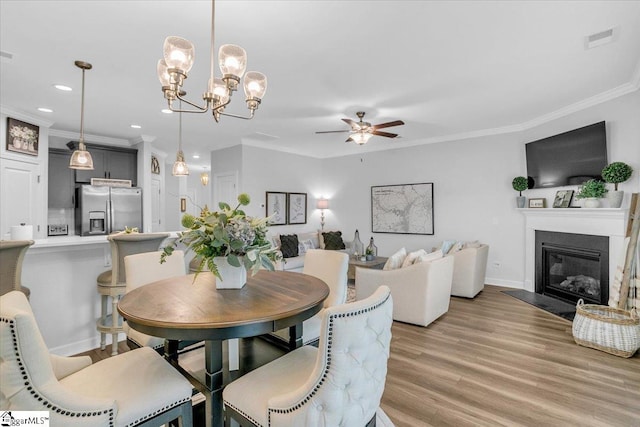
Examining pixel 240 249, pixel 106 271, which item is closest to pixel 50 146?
pixel 106 271

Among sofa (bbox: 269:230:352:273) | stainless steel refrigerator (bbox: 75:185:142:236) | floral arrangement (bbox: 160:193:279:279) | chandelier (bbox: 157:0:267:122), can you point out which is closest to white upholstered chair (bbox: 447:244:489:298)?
sofa (bbox: 269:230:352:273)

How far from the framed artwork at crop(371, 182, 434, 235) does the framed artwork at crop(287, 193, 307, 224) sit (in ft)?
5.19

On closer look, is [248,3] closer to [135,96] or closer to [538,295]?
[135,96]

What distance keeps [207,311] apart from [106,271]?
2198mm

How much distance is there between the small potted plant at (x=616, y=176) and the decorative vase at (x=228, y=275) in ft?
13.7

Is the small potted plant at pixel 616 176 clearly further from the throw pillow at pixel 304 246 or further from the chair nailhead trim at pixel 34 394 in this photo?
the chair nailhead trim at pixel 34 394

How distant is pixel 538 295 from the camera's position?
4.60m

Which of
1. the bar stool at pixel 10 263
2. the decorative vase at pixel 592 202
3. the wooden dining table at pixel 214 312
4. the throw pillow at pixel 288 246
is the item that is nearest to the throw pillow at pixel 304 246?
the throw pillow at pixel 288 246

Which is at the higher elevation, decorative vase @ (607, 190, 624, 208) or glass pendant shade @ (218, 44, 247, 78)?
glass pendant shade @ (218, 44, 247, 78)

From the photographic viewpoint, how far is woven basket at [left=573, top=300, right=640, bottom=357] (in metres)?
2.69

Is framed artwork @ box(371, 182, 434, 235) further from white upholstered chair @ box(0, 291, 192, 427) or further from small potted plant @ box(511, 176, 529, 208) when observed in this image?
white upholstered chair @ box(0, 291, 192, 427)

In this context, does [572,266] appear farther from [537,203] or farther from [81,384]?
[81,384]

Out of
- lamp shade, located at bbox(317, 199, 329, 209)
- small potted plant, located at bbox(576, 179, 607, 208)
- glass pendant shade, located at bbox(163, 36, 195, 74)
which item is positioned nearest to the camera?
glass pendant shade, located at bbox(163, 36, 195, 74)

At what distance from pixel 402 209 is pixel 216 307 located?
17.4 feet
